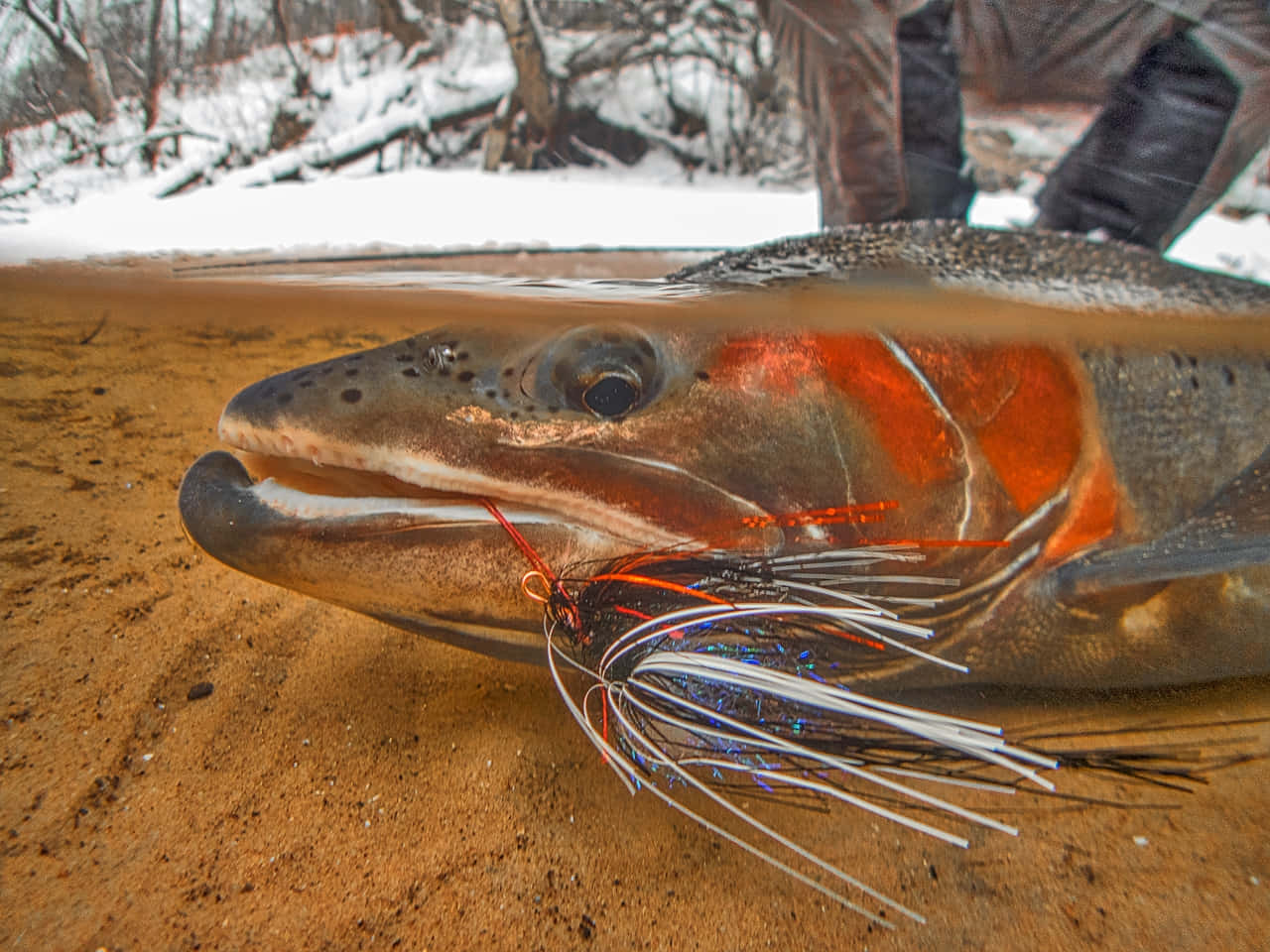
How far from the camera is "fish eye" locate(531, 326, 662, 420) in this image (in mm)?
1235

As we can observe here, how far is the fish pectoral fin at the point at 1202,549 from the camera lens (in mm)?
1261

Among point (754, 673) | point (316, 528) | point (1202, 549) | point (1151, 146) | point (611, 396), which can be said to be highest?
point (1151, 146)

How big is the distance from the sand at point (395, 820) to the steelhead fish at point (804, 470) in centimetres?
25

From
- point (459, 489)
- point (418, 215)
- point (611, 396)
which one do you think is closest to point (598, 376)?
point (611, 396)

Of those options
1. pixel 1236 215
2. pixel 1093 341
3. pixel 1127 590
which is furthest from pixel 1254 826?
pixel 1236 215

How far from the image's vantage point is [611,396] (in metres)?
1.24

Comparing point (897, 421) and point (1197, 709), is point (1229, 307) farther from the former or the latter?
point (1197, 709)

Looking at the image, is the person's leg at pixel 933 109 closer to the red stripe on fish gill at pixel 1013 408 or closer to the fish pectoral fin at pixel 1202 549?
the red stripe on fish gill at pixel 1013 408

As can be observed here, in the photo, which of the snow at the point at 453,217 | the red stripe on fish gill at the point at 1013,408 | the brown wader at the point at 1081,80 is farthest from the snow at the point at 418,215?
the red stripe on fish gill at the point at 1013,408

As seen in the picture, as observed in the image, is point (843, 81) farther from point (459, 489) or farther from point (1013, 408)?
point (459, 489)

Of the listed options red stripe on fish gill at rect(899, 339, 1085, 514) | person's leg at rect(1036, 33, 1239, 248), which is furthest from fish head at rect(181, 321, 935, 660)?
person's leg at rect(1036, 33, 1239, 248)

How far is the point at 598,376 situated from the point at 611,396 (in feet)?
0.16

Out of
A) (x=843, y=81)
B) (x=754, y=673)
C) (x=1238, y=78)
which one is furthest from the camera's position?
(x=843, y=81)

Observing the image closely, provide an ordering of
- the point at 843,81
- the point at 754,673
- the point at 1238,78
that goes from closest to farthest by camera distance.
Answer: the point at 1238,78 < the point at 754,673 < the point at 843,81
